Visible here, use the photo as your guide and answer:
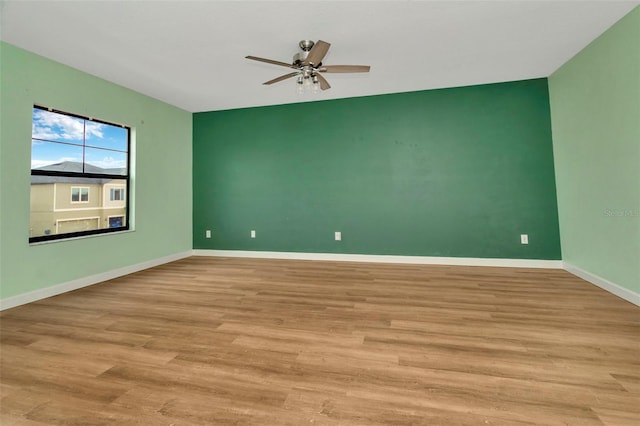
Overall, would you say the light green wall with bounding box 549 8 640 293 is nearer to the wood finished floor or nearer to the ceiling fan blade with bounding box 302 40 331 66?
Answer: the wood finished floor

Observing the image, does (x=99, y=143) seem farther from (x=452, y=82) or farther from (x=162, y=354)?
(x=452, y=82)

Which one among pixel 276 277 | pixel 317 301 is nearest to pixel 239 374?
pixel 317 301

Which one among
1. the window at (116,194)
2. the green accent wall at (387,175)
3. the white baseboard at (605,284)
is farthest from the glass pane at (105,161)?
the white baseboard at (605,284)

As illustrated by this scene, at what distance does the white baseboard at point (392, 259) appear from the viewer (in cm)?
365

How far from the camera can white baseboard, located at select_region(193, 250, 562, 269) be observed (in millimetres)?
3648

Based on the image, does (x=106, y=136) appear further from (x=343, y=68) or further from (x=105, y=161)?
(x=343, y=68)

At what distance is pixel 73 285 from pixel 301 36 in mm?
3660

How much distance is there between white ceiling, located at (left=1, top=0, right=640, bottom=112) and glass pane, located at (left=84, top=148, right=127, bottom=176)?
939mm

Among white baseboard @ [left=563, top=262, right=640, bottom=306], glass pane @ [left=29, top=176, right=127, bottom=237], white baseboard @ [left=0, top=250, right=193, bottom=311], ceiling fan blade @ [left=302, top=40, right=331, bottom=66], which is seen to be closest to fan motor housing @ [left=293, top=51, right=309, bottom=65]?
ceiling fan blade @ [left=302, top=40, right=331, bottom=66]

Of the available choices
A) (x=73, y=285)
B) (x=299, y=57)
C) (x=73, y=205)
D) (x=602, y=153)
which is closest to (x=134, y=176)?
(x=73, y=205)

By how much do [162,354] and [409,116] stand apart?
4087 millimetres

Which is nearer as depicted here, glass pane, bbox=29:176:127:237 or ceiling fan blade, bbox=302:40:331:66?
ceiling fan blade, bbox=302:40:331:66

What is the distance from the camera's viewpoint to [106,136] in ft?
11.6

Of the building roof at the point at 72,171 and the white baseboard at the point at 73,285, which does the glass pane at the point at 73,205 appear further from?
the white baseboard at the point at 73,285
